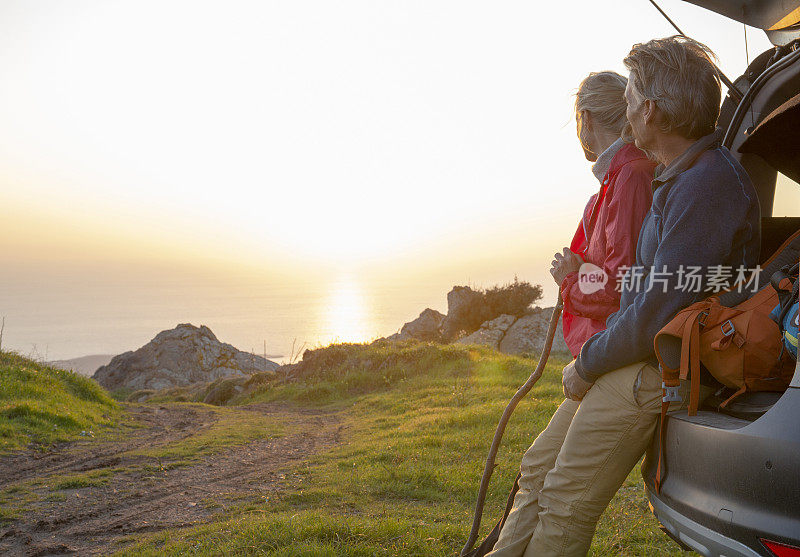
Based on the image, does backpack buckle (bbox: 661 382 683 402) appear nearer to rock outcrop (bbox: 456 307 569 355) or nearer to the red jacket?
the red jacket

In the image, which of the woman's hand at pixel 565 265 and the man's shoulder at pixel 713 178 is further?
the woman's hand at pixel 565 265

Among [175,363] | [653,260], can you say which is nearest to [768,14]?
[653,260]

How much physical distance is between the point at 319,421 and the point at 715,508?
10567 mm

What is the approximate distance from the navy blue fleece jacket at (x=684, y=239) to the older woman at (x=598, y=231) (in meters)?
0.21

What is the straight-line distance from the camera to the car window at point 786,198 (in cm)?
296

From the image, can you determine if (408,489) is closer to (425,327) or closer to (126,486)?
(126,486)

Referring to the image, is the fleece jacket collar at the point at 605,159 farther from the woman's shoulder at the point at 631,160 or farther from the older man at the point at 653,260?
the older man at the point at 653,260

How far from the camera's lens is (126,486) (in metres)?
6.70

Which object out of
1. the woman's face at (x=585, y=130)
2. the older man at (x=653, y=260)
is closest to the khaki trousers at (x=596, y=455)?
the older man at (x=653, y=260)

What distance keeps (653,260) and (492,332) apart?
21.3 m

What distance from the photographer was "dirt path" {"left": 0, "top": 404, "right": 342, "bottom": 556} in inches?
201

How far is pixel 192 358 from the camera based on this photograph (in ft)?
85.2

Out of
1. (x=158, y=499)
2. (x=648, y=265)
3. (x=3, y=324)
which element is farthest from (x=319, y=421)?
(x=648, y=265)

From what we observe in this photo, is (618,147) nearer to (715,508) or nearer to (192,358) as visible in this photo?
(715,508)
